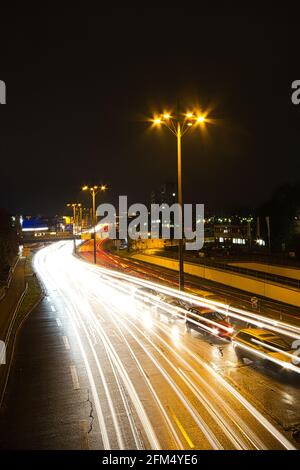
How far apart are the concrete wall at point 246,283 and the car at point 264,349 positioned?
1431 cm

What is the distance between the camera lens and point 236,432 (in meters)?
10.7

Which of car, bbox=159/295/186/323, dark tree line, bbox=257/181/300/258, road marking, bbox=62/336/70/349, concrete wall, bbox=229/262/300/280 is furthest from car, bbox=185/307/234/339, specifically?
dark tree line, bbox=257/181/300/258

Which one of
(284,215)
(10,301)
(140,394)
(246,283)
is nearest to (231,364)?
(140,394)

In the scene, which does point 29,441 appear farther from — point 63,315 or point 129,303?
point 129,303

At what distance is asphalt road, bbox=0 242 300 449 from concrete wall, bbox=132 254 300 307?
11100 millimetres

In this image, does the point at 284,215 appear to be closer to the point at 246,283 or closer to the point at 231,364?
the point at 246,283

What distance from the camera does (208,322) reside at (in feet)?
71.1

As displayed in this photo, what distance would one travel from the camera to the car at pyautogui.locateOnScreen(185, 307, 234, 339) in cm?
2073

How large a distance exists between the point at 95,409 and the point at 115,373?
3.26 m

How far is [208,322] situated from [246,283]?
16658 mm

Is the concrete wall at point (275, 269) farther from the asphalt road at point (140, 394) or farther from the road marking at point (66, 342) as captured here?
the road marking at point (66, 342)

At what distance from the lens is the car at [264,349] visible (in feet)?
49.2

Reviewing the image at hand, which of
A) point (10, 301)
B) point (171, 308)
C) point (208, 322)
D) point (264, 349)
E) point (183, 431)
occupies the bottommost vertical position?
point (10, 301)

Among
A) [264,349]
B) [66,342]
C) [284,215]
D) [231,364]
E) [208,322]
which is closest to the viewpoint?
[264,349]
